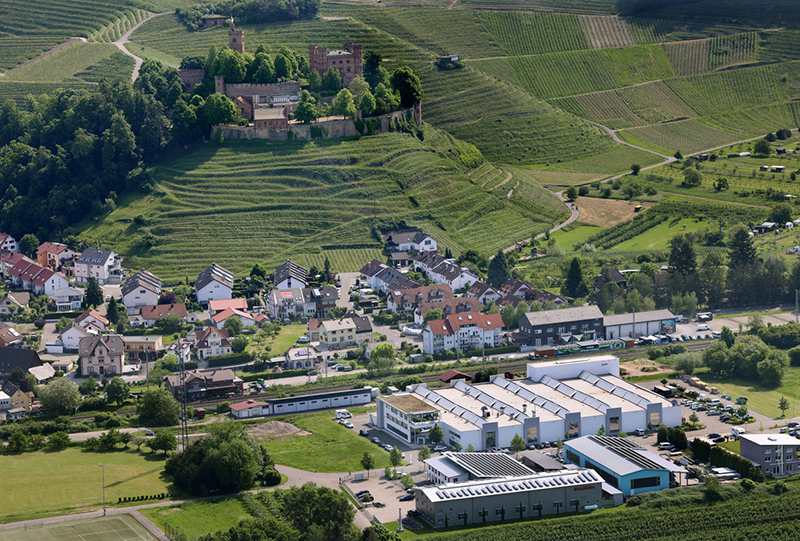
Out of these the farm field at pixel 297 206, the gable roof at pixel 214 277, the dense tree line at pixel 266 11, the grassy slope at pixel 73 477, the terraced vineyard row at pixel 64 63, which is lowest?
the grassy slope at pixel 73 477

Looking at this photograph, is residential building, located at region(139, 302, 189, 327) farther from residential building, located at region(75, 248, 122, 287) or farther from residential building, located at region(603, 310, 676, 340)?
residential building, located at region(603, 310, 676, 340)

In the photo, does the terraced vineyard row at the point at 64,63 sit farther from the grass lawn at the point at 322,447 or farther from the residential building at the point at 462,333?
the grass lawn at the point at 322,447

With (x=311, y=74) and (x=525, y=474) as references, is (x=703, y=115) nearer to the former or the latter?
(x=311, y=74)

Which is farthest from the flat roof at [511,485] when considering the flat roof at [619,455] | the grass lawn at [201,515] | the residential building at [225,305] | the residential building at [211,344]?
the residential building at [225,305]

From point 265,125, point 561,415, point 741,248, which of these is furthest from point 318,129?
point 561,415

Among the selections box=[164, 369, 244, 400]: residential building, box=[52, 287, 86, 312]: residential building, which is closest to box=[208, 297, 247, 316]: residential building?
box=[52, 287, 86, 312]: residential building

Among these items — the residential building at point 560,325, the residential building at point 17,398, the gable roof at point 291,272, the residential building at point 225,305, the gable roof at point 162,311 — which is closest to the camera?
the residential building at point 17,398
